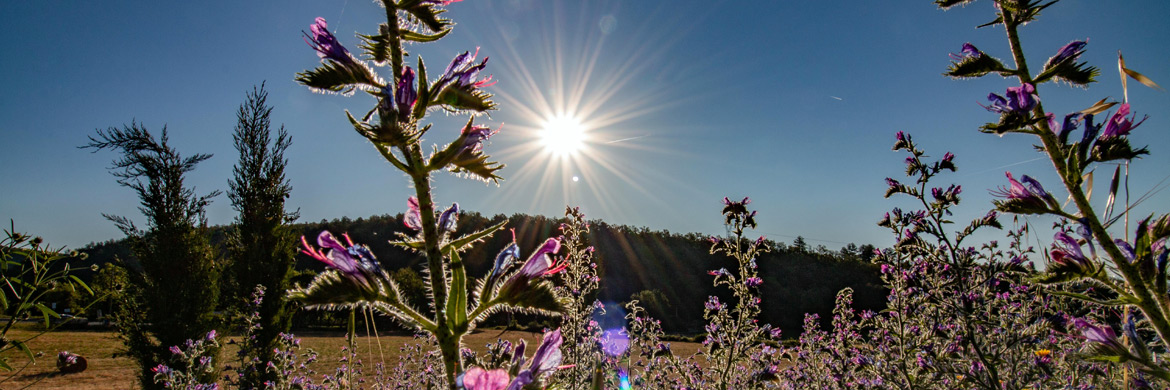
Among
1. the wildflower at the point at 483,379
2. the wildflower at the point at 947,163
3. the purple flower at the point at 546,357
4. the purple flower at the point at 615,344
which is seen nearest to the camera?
the wildflower at the point at 483,379

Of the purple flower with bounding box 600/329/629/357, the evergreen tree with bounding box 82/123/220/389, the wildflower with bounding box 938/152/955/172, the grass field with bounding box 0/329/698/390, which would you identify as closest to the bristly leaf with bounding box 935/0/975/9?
the wildflower with bounding box 938/152/955/172

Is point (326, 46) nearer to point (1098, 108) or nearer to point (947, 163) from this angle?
point (1098, 108)

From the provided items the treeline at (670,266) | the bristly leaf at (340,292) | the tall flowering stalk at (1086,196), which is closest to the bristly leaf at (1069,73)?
the tall flowering stalk at (1086,196)

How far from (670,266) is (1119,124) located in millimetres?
38925

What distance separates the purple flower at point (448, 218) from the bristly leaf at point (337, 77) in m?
0.40

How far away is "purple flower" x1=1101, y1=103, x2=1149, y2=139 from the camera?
57.8 inches

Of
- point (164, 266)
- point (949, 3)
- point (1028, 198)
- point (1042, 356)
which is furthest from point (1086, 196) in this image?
point (164, 266)

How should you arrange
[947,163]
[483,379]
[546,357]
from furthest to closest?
[947,163]
[546,357]
[483,379]

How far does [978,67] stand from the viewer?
1.86 meters

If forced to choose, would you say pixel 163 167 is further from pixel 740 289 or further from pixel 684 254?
pixel 684 254

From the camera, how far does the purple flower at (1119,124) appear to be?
4.82ft

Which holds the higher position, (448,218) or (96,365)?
(448,218)

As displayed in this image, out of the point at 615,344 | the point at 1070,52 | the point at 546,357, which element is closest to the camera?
the point at 546,357

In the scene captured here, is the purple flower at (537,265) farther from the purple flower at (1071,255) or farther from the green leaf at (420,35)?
the purple flower at (1071,255)
